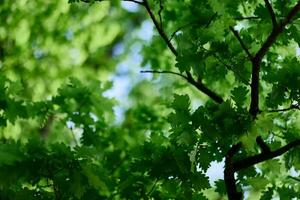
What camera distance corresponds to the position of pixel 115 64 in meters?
6.73

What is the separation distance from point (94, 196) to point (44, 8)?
298cm

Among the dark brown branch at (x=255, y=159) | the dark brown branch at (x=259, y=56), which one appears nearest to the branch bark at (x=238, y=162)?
the dark brown branch at (x=255, y=159)

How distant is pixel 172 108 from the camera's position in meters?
2.76

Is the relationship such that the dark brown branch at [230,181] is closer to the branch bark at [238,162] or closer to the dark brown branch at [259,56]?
the branch bark at [238,162]

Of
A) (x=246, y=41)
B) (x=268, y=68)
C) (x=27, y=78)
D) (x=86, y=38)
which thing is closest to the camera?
(x=246, y=41)

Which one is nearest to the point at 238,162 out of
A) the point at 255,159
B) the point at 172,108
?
the point at 255,159

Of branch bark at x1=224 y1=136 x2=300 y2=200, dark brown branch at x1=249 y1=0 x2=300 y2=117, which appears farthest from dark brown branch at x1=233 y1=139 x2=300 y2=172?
dark brown branch at x1=249 y1=0 x2=300 y2=117

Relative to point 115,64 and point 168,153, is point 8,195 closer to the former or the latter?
point 168,153

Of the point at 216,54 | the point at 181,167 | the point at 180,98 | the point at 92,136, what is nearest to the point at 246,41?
the point at 216,54

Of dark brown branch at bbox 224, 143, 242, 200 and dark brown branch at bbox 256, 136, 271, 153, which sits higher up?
dark brown branch at bbox 256, 136, 271, 153

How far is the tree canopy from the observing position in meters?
2.22

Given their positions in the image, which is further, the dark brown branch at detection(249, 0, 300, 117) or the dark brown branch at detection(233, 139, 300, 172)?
the dark brown branch at detection(233, 139, 300, 172)

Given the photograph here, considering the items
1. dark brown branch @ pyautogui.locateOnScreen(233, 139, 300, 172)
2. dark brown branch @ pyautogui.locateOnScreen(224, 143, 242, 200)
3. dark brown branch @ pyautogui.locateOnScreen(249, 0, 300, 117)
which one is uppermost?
dark brown branch @ pyautogui.locateOnScreen(249, 0, 300, 117)

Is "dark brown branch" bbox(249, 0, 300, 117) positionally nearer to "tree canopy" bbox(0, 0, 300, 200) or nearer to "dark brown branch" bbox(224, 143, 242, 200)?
"tree canopy" bbox(0, 0, 300, 200)
